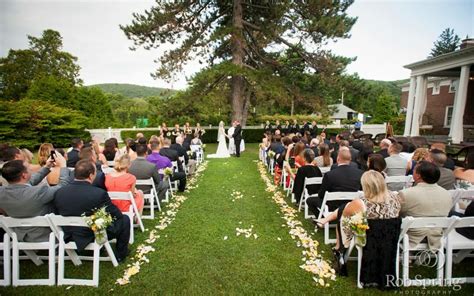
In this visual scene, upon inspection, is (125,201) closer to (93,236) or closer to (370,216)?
(93,236)

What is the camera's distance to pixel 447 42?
155 ft

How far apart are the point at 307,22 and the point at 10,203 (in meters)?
15.4

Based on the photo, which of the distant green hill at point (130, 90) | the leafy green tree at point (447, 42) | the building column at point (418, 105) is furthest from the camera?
the distant green hill at point (130, 90)

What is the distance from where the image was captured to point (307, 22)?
1426 centimetres

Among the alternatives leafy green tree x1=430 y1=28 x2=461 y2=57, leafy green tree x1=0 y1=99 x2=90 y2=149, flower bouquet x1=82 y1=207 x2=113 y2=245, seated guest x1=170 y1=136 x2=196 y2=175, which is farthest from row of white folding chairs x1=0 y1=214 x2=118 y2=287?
leafy green tree x1=430 y1=28 x2=461 y2=57

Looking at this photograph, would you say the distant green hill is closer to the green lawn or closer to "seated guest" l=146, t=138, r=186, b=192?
"seated guest" l=146, t=138, r=186, b=192

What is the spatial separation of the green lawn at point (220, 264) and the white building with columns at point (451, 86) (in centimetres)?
1555

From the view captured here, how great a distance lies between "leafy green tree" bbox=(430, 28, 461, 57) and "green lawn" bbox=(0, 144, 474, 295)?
6003 cm

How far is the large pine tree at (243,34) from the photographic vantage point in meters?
14.3

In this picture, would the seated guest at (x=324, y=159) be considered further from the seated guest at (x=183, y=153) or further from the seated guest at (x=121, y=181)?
the seated guest at (x=183, y=153)

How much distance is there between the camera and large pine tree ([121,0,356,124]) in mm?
14281

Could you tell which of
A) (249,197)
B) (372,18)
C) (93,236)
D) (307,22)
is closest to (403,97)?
(372,18)

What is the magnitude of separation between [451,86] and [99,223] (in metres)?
29.3

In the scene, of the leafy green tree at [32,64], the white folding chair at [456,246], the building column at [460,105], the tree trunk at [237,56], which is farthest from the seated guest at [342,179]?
the leafy green tree at [32,64]
